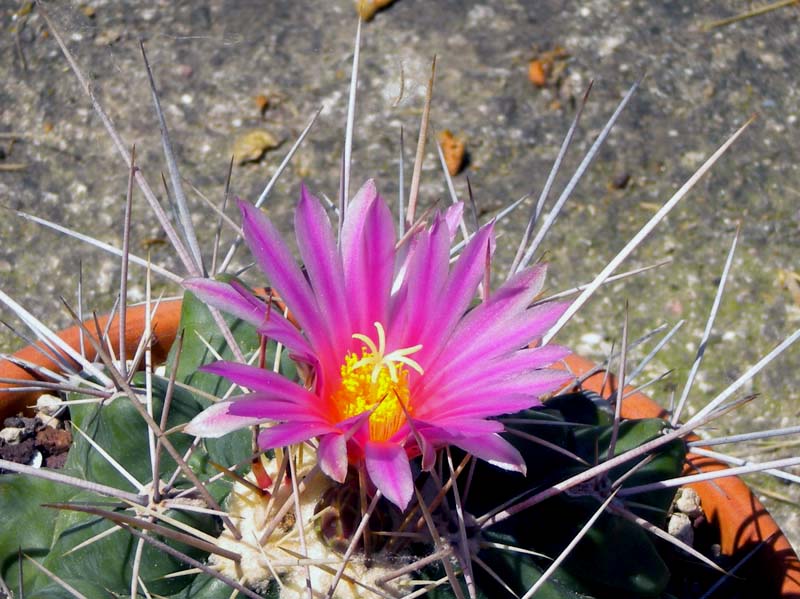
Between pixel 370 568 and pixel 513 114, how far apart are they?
186 centimetres

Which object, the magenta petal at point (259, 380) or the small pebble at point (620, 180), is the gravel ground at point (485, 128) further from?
the magenta petal at point (259, 380)

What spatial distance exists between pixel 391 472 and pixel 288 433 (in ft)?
0.28

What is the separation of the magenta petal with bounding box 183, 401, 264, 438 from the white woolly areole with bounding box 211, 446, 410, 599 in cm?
13

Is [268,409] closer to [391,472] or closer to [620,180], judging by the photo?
[391,472]

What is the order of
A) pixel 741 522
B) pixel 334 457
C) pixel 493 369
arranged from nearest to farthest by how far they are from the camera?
pixel 334 457, pixel 493 369, pixel 741 522

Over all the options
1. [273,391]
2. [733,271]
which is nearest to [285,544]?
[273,391]

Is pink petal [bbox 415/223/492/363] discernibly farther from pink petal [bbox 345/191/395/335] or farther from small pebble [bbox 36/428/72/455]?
small pebble [bbox 36/428/72/455]

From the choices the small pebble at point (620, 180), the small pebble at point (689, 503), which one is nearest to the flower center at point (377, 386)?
the small pebble at point (689, 503)

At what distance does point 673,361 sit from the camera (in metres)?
2.18

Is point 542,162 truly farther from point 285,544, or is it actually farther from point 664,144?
point 285,544

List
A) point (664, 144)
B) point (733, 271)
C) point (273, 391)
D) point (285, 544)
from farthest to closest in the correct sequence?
point (664, 144) → point (733, 271) → point (285, 544) → point (273, 391)

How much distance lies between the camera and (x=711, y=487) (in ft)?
4.64

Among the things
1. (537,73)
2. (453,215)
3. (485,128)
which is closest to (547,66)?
(537,73)

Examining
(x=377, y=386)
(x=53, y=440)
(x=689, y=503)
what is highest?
(x=377, y=386)
